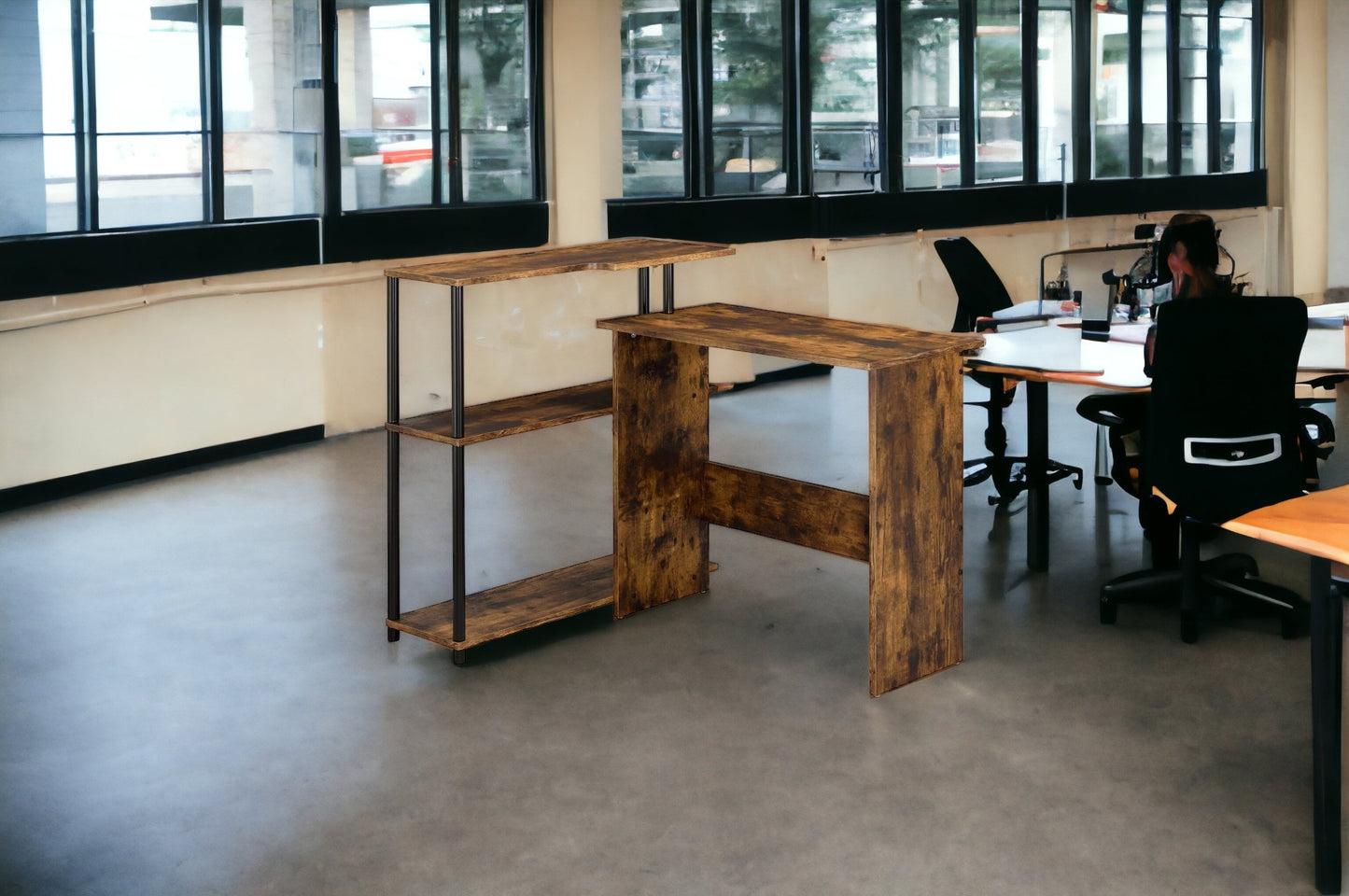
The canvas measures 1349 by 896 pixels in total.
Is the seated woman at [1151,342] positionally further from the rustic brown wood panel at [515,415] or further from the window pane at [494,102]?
the window pane at [494,102]

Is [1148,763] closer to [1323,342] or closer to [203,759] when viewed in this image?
[1323,342]

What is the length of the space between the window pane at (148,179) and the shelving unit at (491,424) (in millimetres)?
2647

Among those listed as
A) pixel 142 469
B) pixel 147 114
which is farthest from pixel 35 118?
pixel 142 469

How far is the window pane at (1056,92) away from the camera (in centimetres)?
1052

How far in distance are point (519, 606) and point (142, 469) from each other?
2.91m

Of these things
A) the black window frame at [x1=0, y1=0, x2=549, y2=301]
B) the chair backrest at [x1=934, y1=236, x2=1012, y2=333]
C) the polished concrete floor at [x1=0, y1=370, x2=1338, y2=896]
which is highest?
the black window frame at [x1=0, y1=0, x2=549, y2=301]

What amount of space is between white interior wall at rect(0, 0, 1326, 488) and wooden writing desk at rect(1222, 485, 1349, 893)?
9.59 ft

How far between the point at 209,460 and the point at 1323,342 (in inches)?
198

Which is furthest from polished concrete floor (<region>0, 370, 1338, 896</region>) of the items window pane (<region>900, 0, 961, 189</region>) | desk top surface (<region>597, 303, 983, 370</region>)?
window pane (<region>900, 0, 961, 189</region>)

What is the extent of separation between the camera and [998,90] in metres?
10.2

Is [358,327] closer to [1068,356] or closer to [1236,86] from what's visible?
[1068,356]

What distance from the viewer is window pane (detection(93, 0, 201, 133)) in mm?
6562

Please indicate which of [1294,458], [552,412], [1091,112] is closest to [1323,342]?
[1294,458]

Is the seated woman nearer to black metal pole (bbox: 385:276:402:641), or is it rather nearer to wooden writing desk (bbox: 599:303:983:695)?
wooden writing desk (bbox: 599:303:983:695)
